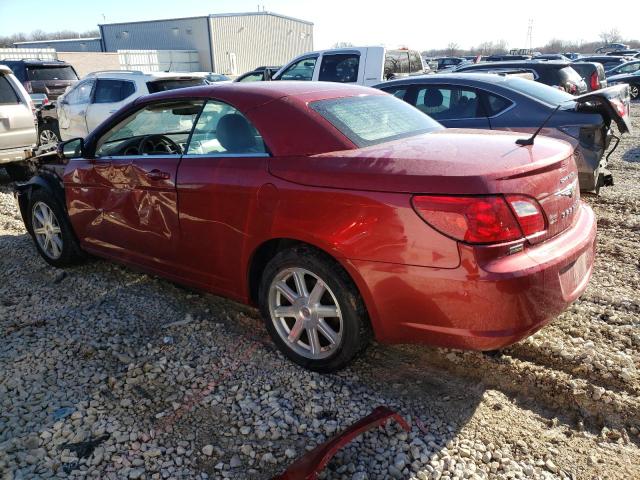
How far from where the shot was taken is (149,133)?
14.6ft

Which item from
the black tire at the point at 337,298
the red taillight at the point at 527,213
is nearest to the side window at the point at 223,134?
the black tire at the point at 337,298

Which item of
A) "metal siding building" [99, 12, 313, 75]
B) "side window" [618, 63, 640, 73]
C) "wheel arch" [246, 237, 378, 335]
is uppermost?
"metal siding building" [99, 12, 313, 75]

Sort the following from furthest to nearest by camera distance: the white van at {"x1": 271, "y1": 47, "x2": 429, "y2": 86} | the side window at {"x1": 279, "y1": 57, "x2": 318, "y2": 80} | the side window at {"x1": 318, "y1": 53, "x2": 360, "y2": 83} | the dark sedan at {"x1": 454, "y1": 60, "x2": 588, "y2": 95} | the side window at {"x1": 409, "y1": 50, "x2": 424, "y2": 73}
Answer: the side window at {"x1": 409, "y1": 50, "x2": 424, "y2": 73} → the side window at {"x1": 279, "y1": 57, "x2": 318, "y2": 80} → the side window at {"x1": 318, "y1": 53, "x2": 360, "y2": 83} → the white van at {"x1": 271, "y1": 47, "x2": 429, "y2": 86} → the dark sedan at {"x1": 454, "y1": 60, "x2": 588, "y2": 95}

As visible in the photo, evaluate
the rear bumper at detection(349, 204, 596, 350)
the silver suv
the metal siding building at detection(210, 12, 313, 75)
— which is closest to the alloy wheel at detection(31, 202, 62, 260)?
the rear bumper at detection(349, 204, 596, 350)

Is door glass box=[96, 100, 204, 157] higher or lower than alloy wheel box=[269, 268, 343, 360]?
higher

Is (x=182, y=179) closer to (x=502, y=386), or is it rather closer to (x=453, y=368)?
(x=453, y=368)

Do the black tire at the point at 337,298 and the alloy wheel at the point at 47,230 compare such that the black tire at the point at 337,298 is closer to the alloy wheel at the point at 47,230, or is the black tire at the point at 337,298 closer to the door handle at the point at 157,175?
the door handle at the point at 157,175

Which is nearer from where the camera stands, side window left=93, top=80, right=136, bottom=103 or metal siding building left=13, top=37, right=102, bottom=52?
side window left=93, top=80, right=136, bottom=103

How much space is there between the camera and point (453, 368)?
3.19 meters

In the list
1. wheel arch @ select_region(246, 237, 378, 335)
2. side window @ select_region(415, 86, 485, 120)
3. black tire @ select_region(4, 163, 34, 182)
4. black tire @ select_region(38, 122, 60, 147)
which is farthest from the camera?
black tire @ select_region(38, 122, 60, 147)

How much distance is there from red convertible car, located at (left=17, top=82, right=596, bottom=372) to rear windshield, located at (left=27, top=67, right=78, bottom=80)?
12.5 meters

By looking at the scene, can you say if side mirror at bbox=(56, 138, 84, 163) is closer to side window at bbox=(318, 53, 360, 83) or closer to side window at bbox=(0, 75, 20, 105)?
side window at bbox=(0, 75, 20, 105)

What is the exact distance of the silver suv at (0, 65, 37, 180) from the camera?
26.1 feet

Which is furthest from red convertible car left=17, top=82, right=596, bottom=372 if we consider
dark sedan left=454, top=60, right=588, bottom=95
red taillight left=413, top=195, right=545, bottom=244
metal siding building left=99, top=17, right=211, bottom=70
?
metal siding building left=99, top=17, right=211, bottom=70
